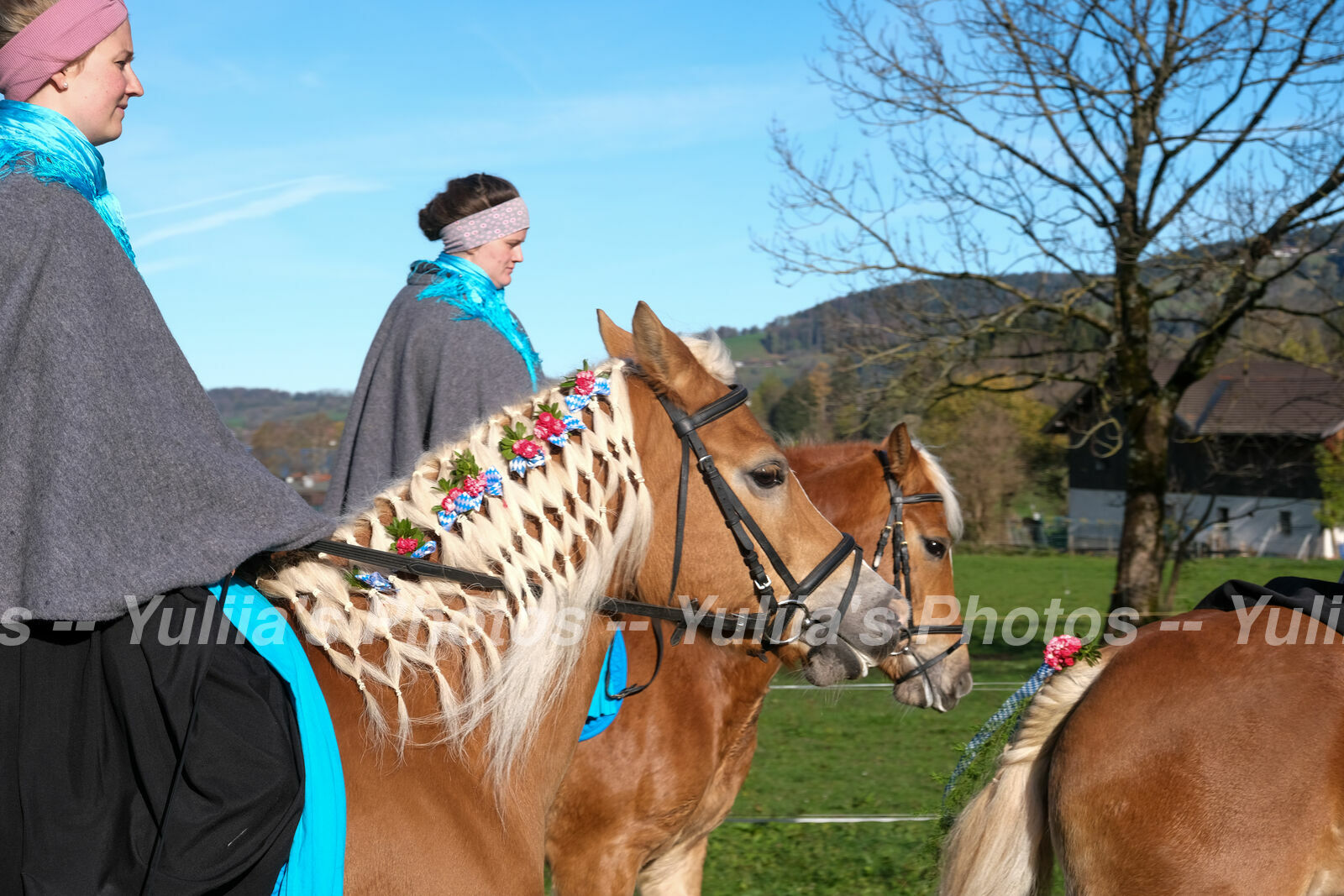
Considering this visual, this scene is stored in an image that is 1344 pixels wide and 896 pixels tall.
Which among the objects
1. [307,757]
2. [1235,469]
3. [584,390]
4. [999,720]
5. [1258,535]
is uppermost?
[584,390]

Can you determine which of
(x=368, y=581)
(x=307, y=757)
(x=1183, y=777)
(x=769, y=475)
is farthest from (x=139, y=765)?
(x=1183, y=777)

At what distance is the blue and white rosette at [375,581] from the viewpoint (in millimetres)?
2131

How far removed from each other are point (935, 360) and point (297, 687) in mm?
10112

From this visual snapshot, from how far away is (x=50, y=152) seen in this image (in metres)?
1.86

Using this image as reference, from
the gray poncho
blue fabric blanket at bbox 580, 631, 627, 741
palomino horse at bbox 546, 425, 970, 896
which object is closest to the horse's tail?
palomino horse at bbox 546, 425, 970, 896

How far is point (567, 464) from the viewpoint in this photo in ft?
7.38

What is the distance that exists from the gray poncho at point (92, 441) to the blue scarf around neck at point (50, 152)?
0.05 meters

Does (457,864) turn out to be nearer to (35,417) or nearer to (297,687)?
(297,687)

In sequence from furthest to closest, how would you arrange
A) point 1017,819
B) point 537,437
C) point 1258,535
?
point 1258,535, point 1017,819, point 537,437

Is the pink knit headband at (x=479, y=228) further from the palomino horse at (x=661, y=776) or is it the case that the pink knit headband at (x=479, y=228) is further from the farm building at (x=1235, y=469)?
the farm building at (x=1235, y=469)

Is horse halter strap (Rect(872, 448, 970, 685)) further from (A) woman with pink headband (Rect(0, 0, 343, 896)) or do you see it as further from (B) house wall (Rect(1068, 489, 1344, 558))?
(B) house wall (Rect(1068, 489, 1344, 558))

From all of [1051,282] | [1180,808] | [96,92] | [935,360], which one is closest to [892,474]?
[1180,808]

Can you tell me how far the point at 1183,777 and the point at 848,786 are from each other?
6227 millimetres

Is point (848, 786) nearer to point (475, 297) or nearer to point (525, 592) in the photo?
point (475, 297)
